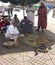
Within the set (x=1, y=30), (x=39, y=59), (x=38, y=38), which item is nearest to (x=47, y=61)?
(x=39, y=59)

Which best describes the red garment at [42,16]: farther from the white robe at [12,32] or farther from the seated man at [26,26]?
the white robe at [12,32]

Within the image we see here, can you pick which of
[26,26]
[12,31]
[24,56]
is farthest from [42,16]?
[24,56]

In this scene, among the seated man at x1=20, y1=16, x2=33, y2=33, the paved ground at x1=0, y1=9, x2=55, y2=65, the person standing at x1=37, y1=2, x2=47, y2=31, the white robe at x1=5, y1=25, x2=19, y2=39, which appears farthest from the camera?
the person standing at x1=37, y1=2, x2=47, y2=31

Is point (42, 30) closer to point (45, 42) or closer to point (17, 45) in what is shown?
point (45, 42)

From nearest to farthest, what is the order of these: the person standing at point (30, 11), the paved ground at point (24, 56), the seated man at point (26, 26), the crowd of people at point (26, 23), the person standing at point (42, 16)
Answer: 1. the paved ground at point (24, 56)
2. the crowd of people at point (26, 23)
3. the seated man at point (26, 26)
4. the person standing at point (42, 16)
5. the person standing at point (30, 11)

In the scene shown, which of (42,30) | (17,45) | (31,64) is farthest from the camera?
(42,30)

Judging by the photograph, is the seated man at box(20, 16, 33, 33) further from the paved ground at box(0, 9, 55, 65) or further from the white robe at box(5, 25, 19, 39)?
the paved ground at box(0, 9, 55, 65)

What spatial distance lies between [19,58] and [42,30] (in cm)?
435

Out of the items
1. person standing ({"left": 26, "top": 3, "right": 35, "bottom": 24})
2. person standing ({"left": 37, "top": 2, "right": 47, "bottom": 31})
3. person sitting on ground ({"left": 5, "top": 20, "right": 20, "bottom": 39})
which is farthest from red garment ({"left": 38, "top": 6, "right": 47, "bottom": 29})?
person sitting on ground ({"left": 5, "top": 20, "right": 20, "bottom": 39})

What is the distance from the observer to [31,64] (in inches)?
239

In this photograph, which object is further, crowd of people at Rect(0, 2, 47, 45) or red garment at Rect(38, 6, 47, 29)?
red garment at Rect(38, 6, 47, 29)

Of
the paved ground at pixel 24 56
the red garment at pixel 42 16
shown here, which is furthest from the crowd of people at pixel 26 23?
the paved ground at pixel 24 56

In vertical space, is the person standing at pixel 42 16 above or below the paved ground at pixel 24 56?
above

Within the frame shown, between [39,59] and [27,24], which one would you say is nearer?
[39,59]
